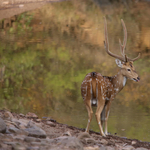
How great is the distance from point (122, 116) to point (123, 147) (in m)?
2.16

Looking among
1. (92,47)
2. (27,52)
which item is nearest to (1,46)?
(27,52)

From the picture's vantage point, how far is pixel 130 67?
6941 millimetres

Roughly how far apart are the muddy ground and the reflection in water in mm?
982

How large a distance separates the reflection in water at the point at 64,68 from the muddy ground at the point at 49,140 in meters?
0.98

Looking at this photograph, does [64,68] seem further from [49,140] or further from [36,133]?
[49,140]

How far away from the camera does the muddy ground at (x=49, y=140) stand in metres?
4.93

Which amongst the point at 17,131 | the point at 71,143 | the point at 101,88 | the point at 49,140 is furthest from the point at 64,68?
the point at 71,143

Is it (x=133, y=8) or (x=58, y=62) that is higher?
(x=133, y=8)

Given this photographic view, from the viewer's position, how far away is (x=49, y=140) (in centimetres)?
519

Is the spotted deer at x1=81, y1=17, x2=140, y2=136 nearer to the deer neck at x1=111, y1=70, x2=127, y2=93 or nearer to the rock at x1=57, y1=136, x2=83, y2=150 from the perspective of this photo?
the deer neck at x1=111, y1=70, x2=127, y2=93

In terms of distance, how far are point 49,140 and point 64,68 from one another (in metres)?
7.13

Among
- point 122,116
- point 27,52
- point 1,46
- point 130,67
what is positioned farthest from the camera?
point 1,46

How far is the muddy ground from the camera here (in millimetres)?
4934

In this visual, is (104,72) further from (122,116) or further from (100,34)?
(100,34)
